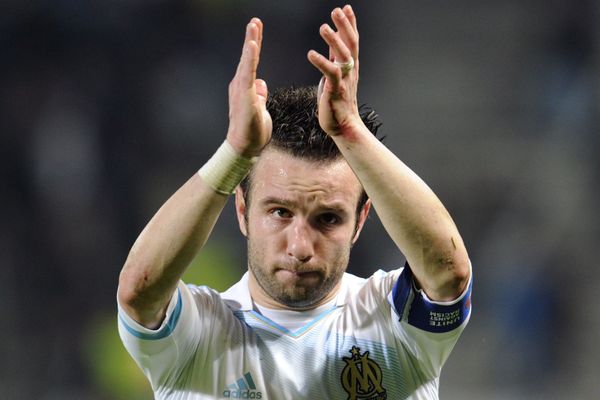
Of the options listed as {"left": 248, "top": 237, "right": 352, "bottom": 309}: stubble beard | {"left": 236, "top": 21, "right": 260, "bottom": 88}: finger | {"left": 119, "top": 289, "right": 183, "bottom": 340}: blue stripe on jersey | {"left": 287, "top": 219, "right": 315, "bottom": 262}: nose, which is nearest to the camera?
{"left": 236, "top": 21, "right": 260, "bottom": 88}: finger

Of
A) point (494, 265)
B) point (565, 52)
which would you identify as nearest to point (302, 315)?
point (494, 265)

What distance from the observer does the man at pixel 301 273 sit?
7.36 feet

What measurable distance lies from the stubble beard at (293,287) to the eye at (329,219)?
0.30 ft

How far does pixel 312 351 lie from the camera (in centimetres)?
267

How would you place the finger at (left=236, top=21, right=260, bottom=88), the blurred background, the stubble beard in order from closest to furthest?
the finger at (left=236, top=21, right=260, bottom=88)
the stubble beard
the blurred background

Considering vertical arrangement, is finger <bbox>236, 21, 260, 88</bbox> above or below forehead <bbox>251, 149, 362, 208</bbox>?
above

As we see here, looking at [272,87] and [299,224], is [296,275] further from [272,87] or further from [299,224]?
[272,87]

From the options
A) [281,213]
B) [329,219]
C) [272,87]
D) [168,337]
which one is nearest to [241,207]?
[281,213]

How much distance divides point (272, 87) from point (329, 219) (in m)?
2.90

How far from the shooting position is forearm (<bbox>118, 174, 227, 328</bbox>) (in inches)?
87.8

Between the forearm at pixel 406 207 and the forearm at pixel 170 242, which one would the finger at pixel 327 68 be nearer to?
the forearm at pixel 406 207

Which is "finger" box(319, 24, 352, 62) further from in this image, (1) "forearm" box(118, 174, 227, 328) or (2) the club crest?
(2) the club crest

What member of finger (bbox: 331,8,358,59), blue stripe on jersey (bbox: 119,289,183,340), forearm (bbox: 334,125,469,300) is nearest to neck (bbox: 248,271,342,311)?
blue stripe on jersey (bbox: 119,289,183,340)

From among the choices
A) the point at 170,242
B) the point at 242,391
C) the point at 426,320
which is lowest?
the point at 242,391
